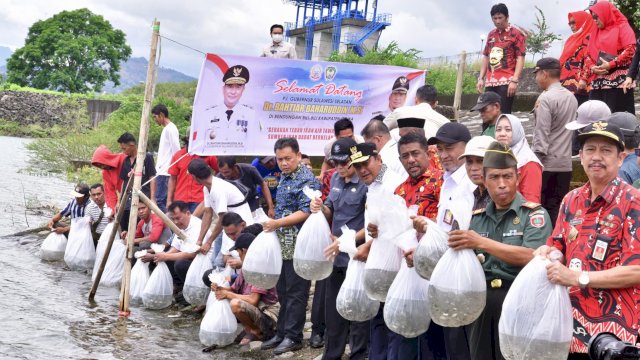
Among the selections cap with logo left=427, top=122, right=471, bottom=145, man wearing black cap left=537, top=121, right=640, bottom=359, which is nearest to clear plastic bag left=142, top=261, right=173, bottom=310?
cap with logo left=427, top=122, right=471, bottom=145

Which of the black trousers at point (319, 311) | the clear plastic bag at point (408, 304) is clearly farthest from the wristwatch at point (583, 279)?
the black trousers at point (319, 311)

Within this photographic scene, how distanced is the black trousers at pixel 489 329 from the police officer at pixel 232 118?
4253mm

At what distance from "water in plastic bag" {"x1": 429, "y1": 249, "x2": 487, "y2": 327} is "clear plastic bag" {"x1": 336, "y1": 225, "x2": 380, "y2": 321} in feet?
4.31

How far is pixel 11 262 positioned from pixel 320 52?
4211cm

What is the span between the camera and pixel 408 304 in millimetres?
4559

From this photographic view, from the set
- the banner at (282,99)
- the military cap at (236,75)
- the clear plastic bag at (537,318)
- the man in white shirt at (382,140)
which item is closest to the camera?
the clear plastic bag at (537,318)

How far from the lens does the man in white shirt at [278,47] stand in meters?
9.43

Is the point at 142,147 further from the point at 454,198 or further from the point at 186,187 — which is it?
the point at 454,198

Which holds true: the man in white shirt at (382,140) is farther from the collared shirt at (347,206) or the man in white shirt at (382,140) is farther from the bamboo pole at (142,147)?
the bamboo pole at (142,147)

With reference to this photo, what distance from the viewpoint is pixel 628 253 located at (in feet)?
10.3

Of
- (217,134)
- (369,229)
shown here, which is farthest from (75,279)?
(369,229)

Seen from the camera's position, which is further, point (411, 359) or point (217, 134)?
point (217, 134)

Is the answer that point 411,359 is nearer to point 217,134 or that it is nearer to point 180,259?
point 217,134

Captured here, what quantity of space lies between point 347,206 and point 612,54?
3217 millimetres
